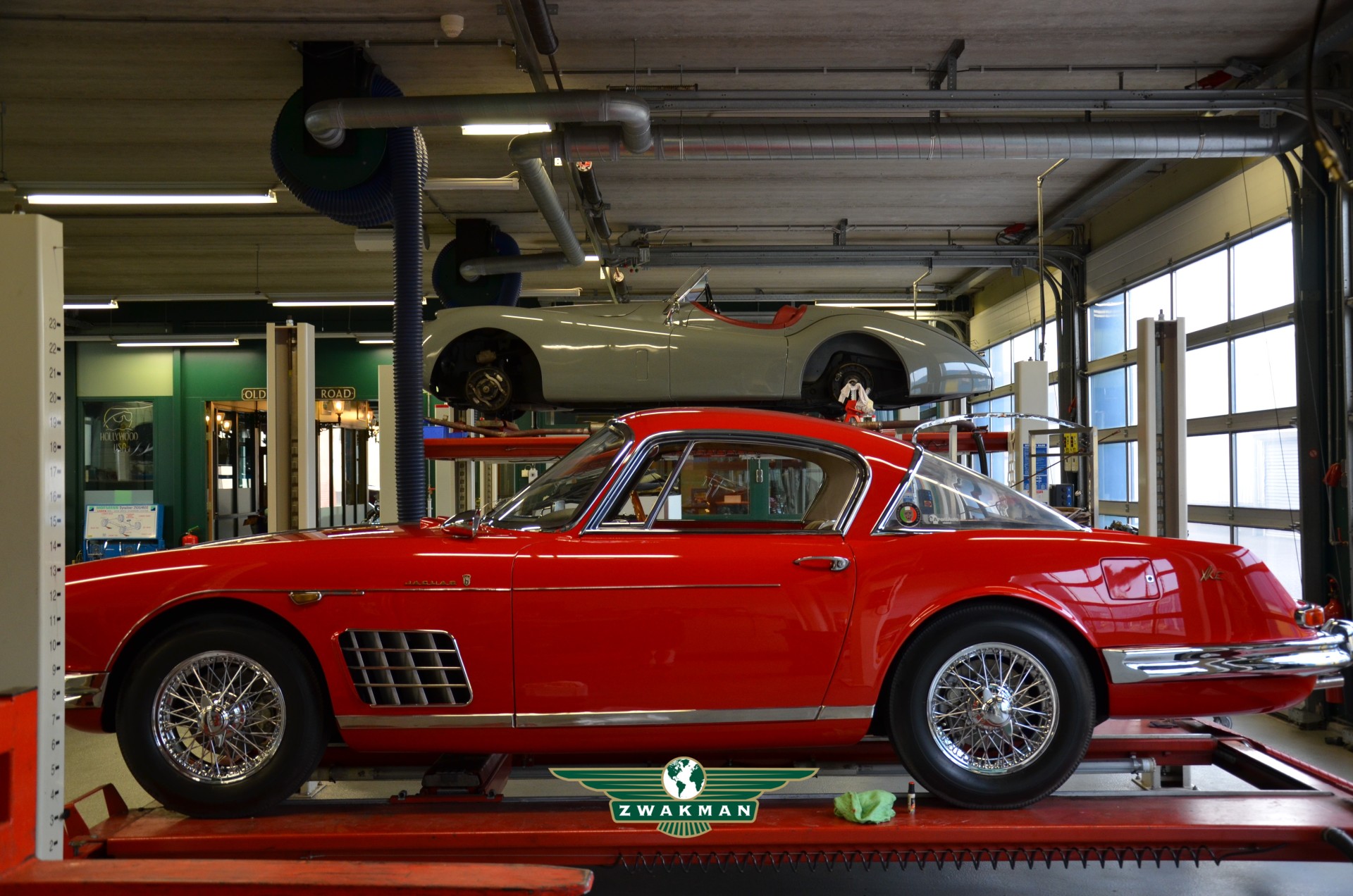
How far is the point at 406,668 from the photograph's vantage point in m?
3.18

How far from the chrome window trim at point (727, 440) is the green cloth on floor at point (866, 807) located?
0.84m

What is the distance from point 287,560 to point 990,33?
6.47m

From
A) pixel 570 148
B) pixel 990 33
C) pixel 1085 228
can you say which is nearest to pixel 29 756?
pixel 570 148

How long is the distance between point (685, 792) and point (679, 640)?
46 cm

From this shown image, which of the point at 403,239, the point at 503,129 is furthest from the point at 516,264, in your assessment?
the point at 403,239

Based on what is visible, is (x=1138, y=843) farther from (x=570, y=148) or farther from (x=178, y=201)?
(x=178, y=201)

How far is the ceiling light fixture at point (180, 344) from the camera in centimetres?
1653

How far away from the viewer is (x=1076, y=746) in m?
3.20

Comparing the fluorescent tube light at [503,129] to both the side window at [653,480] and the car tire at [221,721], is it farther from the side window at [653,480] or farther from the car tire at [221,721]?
the car tire at [221,721]

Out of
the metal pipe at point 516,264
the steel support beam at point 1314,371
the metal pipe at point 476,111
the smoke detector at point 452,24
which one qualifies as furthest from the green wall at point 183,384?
the steel support beam at point 1314,371

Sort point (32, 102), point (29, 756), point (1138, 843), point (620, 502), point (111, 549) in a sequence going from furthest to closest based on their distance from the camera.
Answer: point (111, 549) → point (32, 102) → point (620, 502) → point (1138, 843) → point (29, 756)

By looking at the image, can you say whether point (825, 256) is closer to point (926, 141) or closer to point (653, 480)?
point (926, 141)

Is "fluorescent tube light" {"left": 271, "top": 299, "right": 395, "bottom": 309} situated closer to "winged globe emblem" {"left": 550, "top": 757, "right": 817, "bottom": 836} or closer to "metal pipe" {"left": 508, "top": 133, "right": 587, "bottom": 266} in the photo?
"metal pipe" {"left": 508, "top": 133, "right": 587, "bottom": 266}

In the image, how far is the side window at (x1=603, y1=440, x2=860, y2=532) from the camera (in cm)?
347
